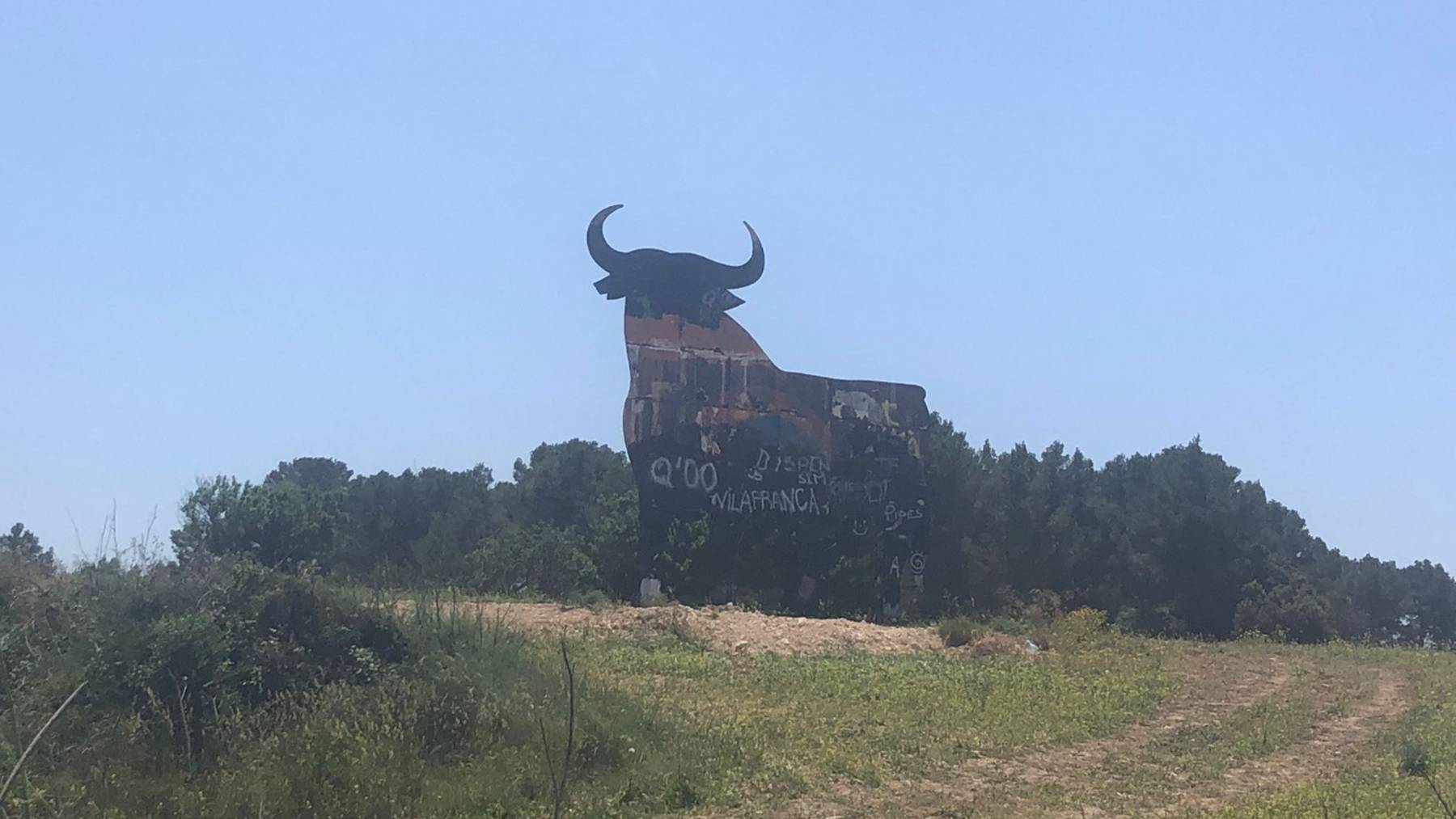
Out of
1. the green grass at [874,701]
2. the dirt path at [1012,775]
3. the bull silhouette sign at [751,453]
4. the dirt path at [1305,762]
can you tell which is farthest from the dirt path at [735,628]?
the dirt path at [1305,762]

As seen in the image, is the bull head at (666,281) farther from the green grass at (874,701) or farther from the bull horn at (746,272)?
the green grass at (874,701)

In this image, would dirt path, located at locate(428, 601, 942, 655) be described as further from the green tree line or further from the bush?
the green tree line

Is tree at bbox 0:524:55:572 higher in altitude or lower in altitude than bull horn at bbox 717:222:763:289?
lower

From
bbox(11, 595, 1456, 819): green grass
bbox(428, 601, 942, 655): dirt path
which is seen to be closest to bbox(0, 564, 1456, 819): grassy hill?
bbox(11, 595, 1456, 819): green grass

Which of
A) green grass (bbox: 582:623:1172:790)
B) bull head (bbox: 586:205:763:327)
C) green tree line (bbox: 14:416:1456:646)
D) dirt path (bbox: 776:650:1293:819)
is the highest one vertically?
bull head (bbox: 586:205:763:327)

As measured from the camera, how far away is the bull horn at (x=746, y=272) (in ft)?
86.1

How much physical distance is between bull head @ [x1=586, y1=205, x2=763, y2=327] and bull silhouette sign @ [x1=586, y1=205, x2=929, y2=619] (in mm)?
22

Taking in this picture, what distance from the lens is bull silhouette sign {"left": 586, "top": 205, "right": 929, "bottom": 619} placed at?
25.2 meters

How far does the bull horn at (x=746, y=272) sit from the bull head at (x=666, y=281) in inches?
0.6

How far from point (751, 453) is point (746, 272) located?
11.6 ft

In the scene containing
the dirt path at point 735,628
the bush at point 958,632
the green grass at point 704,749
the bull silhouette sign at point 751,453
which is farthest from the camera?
the bull silhouette sign at point 751,453

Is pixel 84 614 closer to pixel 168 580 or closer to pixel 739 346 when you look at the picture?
pixel 168 580

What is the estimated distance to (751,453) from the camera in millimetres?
26047

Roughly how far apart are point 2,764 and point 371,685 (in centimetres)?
249
